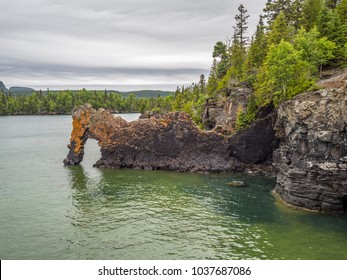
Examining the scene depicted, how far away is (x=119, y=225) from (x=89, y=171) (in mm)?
27547

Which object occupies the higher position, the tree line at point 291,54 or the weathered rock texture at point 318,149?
the tree line at point 291,54

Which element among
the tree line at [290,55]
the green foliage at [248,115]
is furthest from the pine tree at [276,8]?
the green foliage at [248,115]

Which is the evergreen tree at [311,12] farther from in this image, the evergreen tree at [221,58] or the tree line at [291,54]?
the evergreen tree at [221,58]

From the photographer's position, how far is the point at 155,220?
37969mm

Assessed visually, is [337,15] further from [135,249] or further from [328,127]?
[135,249]

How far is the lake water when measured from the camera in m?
30.6

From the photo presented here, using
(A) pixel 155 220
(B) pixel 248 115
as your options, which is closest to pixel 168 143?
(B) pixel 248 115

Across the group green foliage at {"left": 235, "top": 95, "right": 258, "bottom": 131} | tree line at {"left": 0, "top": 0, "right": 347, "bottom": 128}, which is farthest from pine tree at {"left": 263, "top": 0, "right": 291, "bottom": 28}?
green foliage at {"left": 235, "top": 95, "right": 258, "bottom": 131}

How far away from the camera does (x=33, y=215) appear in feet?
130

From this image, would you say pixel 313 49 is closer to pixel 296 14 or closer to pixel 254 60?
pixel 254 60

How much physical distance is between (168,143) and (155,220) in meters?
26.1

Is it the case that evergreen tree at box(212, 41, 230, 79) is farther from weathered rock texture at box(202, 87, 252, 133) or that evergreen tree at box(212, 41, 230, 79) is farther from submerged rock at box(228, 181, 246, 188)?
submerged rock at box(228, 181, 246, 188)

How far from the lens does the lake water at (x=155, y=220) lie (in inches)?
1206

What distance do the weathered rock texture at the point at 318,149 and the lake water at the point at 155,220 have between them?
102 inches
